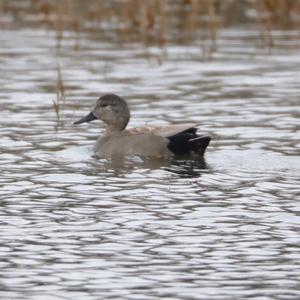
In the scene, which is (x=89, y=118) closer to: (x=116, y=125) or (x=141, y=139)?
(x=116, y=125)

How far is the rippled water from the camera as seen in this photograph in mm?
8219

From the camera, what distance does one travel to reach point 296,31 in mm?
23594

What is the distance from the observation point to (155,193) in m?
10.9

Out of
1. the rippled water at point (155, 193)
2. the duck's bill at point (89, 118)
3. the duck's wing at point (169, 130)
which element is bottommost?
the rippled water at point (155, 193)

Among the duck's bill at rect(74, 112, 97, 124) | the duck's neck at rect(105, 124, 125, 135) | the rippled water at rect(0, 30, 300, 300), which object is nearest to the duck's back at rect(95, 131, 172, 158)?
the rippled water at rect(0, 30, 300, 300)

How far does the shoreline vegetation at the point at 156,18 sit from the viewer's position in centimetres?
2288

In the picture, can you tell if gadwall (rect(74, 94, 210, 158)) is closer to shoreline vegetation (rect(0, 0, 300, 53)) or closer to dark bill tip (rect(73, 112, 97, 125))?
dark bill tip (rect(73, 112, 97, 125))

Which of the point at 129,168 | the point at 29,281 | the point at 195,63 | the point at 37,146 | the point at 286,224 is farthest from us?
the point at 195,63

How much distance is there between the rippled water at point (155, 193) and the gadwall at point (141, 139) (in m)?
0.17

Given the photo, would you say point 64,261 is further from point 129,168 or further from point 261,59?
point 261,59

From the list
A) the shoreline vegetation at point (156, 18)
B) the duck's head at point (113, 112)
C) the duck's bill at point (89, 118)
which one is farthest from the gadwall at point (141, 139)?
the shoreline vegetation at point (156, 18)

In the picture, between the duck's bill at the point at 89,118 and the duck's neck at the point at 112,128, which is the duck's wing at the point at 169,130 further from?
the duck's bill at the point at 89,118

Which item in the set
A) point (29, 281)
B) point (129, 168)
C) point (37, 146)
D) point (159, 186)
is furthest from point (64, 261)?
point (37, 146)

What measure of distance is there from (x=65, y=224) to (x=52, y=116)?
5949 millimetres
